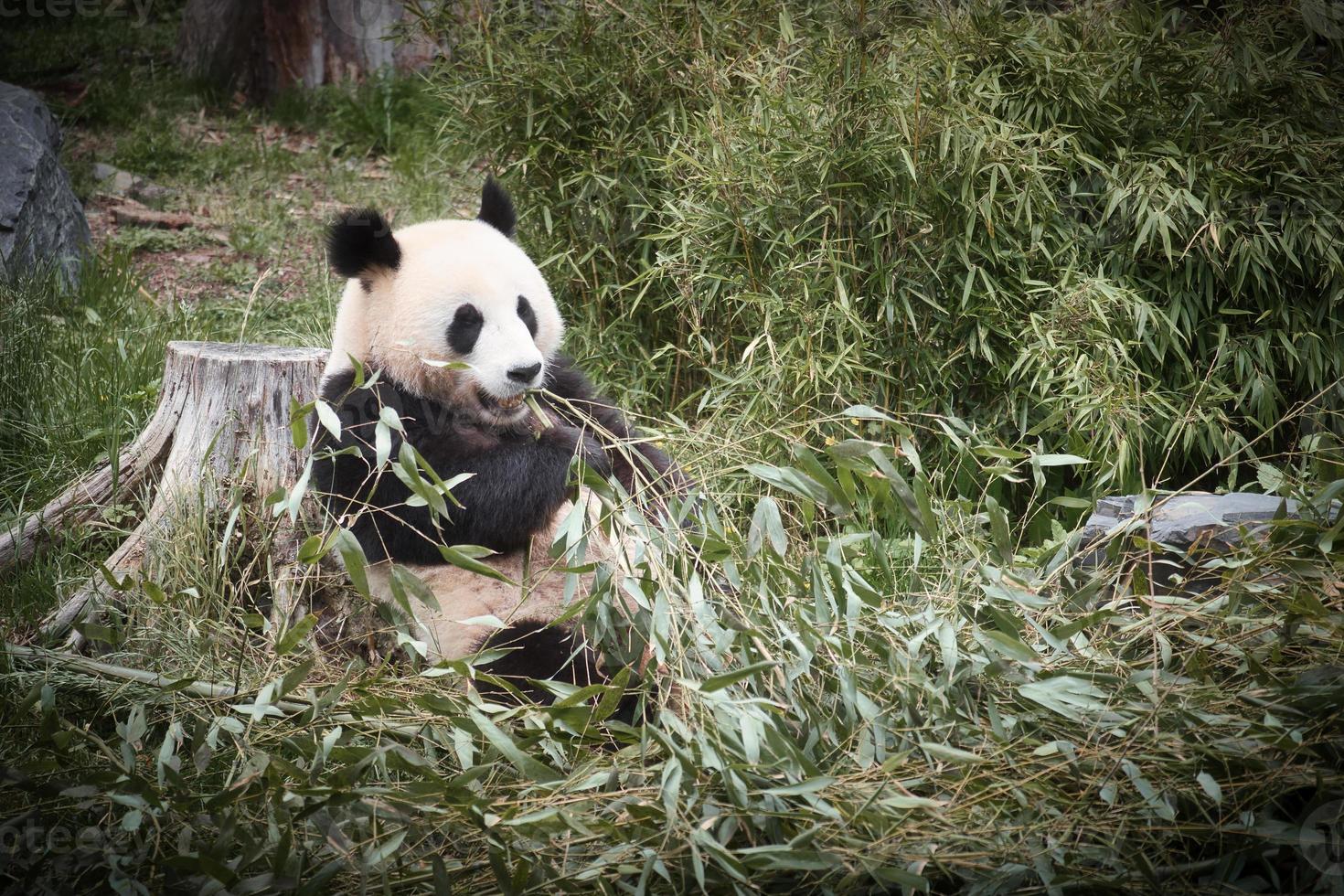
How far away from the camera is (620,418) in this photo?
3.07m

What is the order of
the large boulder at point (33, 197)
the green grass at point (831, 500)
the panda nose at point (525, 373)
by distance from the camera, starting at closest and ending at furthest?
the green grass at point (831, 500)
the panda nose at point (525, 373)
the large boulder at point (33, 197)

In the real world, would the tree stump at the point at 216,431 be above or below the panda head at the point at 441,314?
below

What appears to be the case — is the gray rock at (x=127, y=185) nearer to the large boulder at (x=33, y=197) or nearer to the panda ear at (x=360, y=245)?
the large boulder at (x=33, y=197)

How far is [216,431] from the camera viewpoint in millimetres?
3135

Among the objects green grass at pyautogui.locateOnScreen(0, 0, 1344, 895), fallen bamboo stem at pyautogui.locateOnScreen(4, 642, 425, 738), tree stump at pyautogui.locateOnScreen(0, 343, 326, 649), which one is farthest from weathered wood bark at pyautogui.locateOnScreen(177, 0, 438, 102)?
fallen bamboo stem at pyautogui.locateOnScreen(4, 642, 425, 738)

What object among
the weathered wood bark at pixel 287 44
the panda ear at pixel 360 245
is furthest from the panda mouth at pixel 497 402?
the weathered wood bark at pixel 287 44

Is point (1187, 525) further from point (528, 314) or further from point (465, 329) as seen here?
point (465, 329)

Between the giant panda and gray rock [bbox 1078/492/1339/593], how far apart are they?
50.0 inches

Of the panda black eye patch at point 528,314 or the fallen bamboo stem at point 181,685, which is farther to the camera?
the panda black eye patch at point 528,314

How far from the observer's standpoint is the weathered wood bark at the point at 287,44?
8008 mm

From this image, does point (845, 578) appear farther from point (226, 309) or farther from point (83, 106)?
point (83, 106)

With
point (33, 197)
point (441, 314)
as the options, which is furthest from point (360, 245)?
point (33, 197)

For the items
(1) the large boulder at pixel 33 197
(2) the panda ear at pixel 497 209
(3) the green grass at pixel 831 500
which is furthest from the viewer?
(1) the large boulder at pixel 33 197

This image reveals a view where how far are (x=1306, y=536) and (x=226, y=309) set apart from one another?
14.7ft
